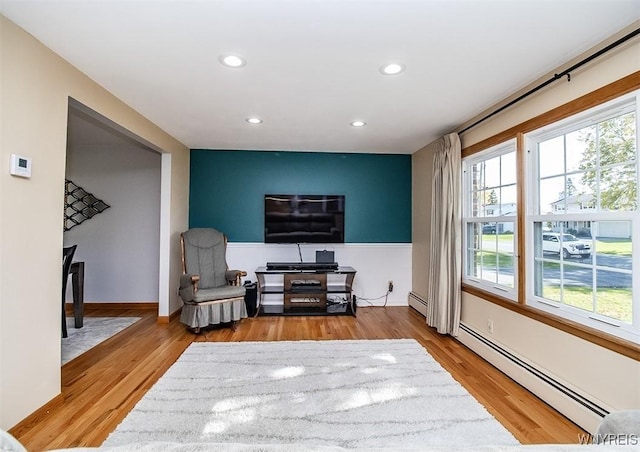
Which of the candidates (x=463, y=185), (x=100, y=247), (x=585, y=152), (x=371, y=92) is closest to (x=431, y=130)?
(x=463, y=185)

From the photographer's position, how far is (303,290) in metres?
4.46

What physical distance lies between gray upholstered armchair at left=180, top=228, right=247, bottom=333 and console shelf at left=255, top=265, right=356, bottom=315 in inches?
19.8

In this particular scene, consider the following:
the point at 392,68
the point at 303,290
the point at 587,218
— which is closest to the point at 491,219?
the point at 587,218

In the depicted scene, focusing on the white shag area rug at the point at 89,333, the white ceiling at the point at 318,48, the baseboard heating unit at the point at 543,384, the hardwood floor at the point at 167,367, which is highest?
the white ceiling at the point at 318,48

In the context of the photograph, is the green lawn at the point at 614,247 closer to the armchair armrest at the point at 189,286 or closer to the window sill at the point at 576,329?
the window sill at the point at 576,329

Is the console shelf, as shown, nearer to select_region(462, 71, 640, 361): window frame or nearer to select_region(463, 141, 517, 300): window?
select_region(463, 141, 517, 300): window

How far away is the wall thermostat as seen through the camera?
179cm

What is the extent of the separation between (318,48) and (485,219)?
7.42 ft

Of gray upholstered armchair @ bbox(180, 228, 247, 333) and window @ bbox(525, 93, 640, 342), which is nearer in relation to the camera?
window @ bbox(525, 93, 640, 342)

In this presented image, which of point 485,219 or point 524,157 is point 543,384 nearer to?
point 485,219

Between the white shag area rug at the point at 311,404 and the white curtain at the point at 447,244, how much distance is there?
0.74 m

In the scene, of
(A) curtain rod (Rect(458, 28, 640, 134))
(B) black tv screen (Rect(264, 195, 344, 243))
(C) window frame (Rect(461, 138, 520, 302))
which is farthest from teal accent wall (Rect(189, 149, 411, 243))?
(A) curtain rod (Rect(458, 28, 640, 134))

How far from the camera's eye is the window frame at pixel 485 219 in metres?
2.68

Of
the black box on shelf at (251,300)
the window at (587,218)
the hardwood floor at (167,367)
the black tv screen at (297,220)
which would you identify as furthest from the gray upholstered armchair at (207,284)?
the window at (587,218)
